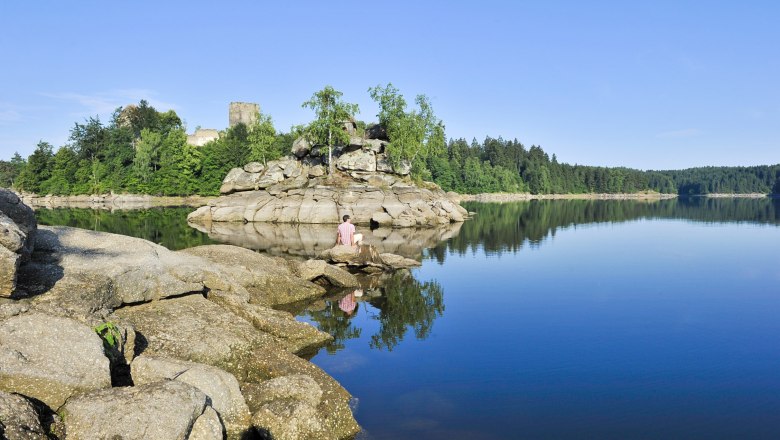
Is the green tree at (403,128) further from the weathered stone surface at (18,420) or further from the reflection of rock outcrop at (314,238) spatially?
the weathered stone surface at (18,420)

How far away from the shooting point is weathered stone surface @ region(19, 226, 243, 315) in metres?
12.0

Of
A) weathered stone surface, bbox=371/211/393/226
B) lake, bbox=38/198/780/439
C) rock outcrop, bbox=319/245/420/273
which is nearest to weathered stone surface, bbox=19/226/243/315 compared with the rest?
lake, bbox=38/198/780/439

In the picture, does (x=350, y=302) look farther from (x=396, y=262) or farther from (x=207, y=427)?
(x=207, y=427)

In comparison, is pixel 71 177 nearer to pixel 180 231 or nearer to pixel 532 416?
pixel 180 231

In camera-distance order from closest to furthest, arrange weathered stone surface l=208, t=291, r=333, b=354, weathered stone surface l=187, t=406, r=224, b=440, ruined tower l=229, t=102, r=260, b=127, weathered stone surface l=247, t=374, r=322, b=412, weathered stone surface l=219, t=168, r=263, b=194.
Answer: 1. weathered stone surface l=187, t=406, r=224, b=440
2. weathered stone surface l=247, t=374, r=322, b=412
3. weathered stone surface l=208, t=291, r=333, b=354
4. weathered stone surface l=219, t=168, r=263, b=194
5. ruined tower l=229, t=102, r=260, b=127

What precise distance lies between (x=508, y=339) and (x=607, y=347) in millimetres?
2937

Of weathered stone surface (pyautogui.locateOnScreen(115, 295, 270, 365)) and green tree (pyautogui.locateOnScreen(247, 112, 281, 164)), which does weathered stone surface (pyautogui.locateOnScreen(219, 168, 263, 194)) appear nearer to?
green tree (pyautogui.locateOnScreen(247, 112, 281, 164))

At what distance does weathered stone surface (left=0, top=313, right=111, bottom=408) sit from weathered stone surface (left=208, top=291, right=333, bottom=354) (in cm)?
534

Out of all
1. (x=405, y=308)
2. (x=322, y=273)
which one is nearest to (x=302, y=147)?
(x=322, y=273)

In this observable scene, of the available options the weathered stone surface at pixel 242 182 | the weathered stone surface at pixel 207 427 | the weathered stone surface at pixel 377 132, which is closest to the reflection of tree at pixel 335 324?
the weathered stone surface at pixel 207 427

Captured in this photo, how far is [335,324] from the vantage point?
17.9 meters

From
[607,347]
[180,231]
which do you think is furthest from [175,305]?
[180,231]

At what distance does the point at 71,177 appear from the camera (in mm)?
131125

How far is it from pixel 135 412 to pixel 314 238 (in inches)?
1549
